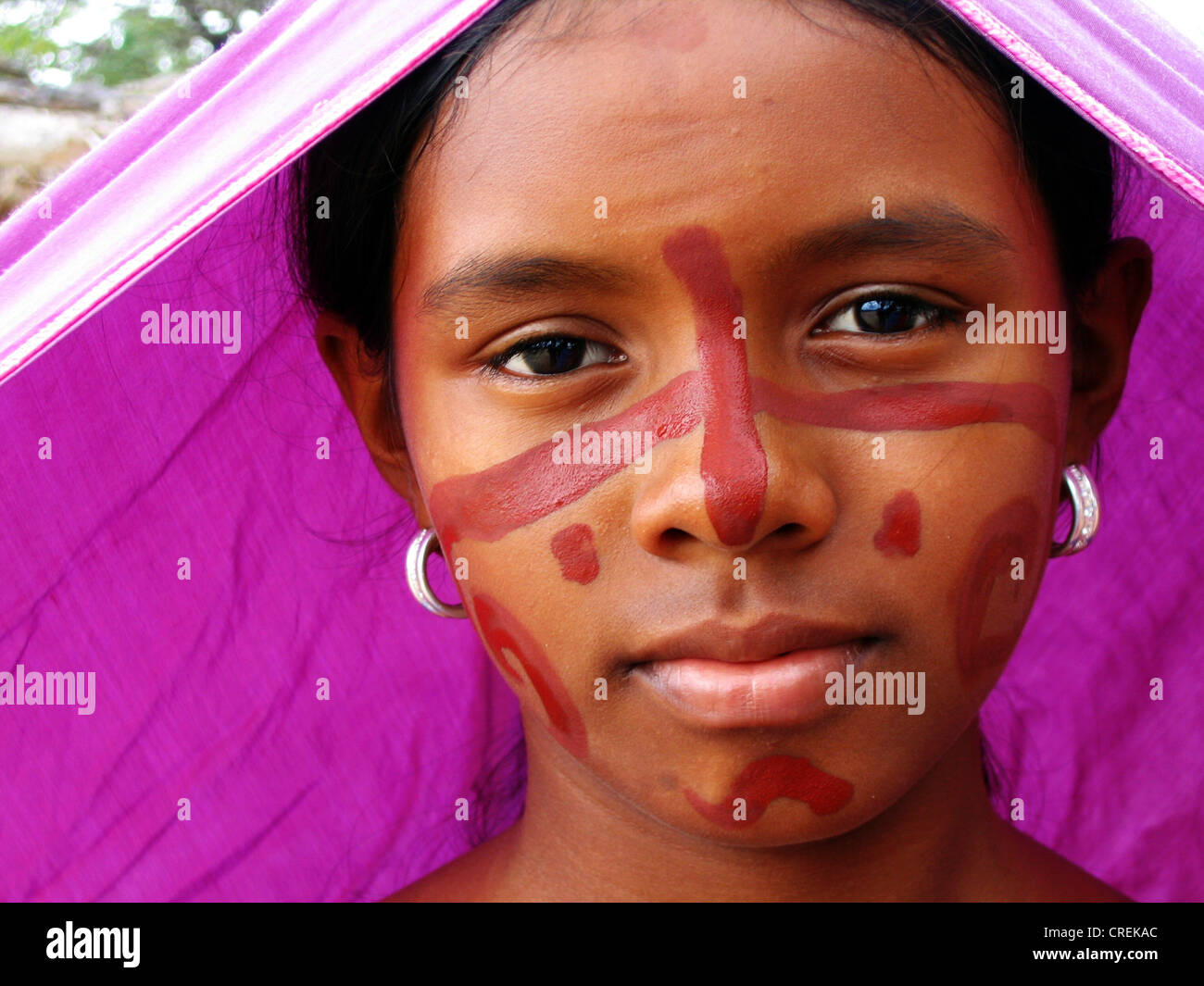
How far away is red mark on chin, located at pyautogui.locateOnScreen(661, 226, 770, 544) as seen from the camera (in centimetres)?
138

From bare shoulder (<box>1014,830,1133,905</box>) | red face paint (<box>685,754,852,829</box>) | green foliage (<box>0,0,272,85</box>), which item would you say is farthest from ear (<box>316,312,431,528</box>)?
green foliage (<box>0,0,272,85</box>)

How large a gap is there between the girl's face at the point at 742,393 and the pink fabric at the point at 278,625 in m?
0.30

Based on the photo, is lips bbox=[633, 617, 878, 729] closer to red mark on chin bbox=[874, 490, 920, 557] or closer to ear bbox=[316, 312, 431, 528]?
red mark on chin bbox=[874, 490, 920, 557]

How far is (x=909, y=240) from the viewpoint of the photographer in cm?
146

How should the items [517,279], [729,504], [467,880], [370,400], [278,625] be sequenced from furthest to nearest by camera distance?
[278,625], [467,880], [370,400], [517,279], [729,504]

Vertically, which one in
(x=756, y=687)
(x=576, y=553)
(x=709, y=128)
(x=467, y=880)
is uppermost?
(x=709, y=128)

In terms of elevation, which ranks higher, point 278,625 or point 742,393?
point 742,393

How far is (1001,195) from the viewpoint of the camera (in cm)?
152

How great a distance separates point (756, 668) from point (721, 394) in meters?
0.30

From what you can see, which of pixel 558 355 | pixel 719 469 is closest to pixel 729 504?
pixel 719 469

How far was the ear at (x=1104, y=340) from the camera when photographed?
5.80 ft

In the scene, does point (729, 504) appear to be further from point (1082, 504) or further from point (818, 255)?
point (1082, 504)

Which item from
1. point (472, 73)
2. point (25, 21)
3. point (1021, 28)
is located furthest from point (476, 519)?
point (25, 21)
